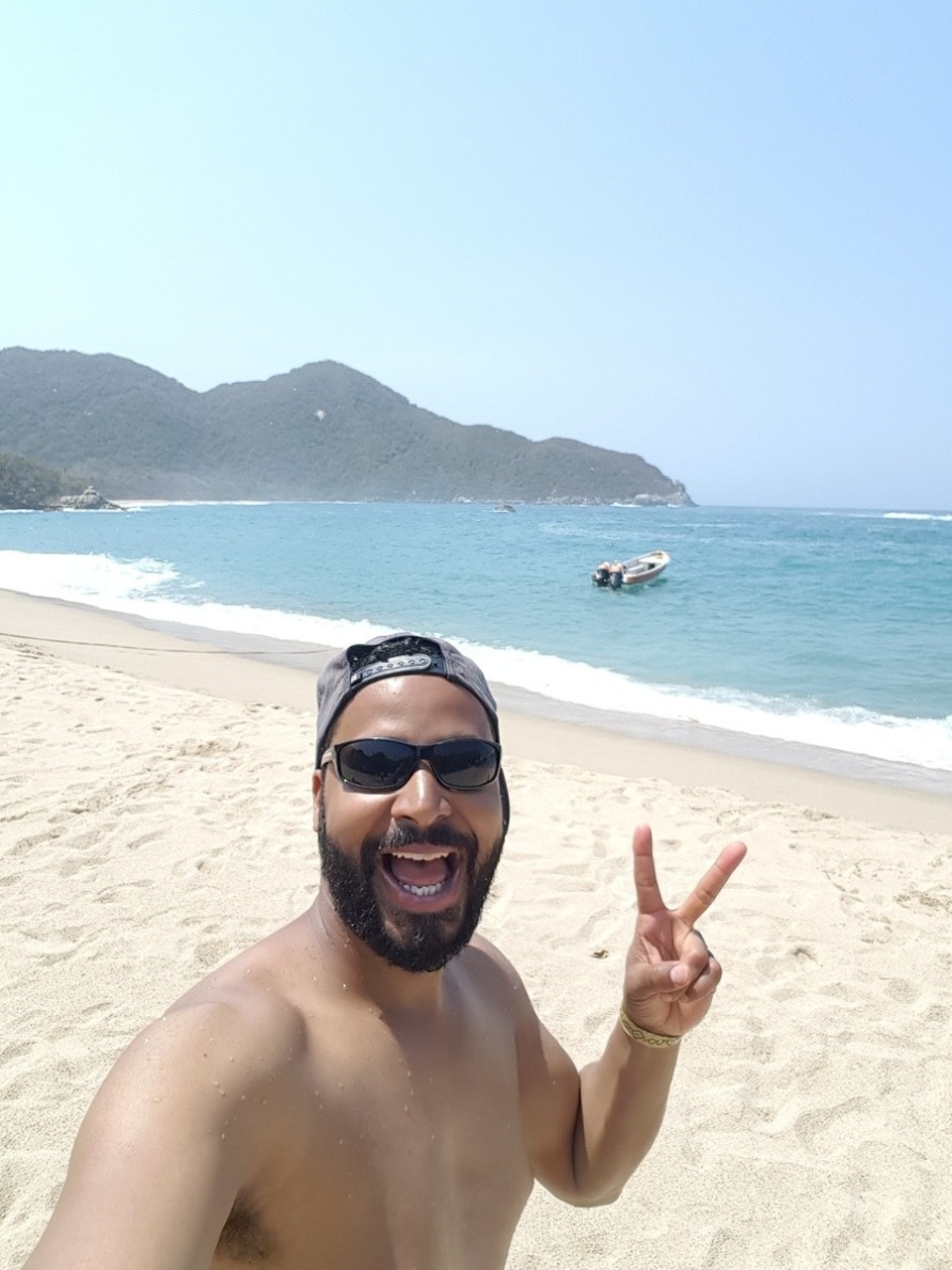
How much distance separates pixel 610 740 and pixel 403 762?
7.13m

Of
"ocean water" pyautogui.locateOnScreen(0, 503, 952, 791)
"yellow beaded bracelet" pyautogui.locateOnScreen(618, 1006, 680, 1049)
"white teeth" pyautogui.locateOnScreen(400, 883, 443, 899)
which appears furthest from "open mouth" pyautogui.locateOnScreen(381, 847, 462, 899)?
"ocean water" pyautogui.locateOnScreen(0, 503, 952, 791)

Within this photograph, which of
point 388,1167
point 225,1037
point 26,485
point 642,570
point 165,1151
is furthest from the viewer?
point 26,485

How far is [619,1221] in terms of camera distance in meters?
2.68

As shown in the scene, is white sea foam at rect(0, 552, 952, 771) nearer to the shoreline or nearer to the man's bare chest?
the shoreline

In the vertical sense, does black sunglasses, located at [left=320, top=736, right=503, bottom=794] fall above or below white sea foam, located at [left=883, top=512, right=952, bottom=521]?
above

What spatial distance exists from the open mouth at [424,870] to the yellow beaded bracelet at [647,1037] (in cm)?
50

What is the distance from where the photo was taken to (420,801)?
1.49 metres

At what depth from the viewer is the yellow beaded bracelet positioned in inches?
66.7

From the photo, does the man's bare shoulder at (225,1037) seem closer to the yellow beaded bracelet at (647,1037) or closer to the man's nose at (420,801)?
the man's nose at (420,801)

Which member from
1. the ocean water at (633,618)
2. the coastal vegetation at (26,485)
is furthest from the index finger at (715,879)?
the coastal vegetation at (26,485)

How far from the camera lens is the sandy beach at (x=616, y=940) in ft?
8.89

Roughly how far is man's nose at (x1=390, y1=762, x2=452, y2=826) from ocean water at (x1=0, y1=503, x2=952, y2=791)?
24.4ft

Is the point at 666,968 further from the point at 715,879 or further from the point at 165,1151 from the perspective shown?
the point at 165,1151

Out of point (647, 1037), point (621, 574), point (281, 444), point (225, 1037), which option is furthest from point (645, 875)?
point (281, 444)
